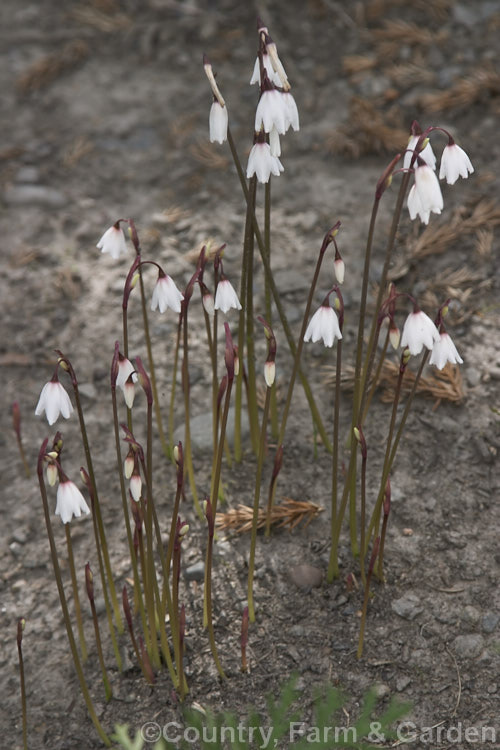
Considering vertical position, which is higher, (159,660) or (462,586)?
(462,586)

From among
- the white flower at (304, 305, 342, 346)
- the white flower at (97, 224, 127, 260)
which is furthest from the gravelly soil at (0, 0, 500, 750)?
the white flower at (97, 224, 127, 260)

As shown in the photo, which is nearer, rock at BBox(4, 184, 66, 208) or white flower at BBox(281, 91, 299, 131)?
white flower at BBox(281, 91, 299, 131)

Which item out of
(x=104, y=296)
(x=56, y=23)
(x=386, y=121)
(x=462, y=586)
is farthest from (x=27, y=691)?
(x=56, y=23)

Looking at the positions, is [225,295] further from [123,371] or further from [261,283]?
[261,283]

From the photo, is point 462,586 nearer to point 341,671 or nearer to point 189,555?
point 341,671

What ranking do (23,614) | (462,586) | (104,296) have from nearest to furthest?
(462,586) < (23,614) < (104,296)

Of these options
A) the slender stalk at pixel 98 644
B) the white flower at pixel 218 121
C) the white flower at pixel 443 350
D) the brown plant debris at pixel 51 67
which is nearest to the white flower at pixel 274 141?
the white flower at pixel 218 121

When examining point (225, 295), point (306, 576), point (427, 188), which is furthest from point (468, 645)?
point (427, 188)

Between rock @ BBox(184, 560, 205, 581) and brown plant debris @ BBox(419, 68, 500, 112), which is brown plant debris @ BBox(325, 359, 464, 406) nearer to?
rock @ BBox(184, 560, 205, 581)

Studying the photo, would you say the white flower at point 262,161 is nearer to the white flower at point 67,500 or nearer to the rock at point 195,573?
the white flower at point 67,500
